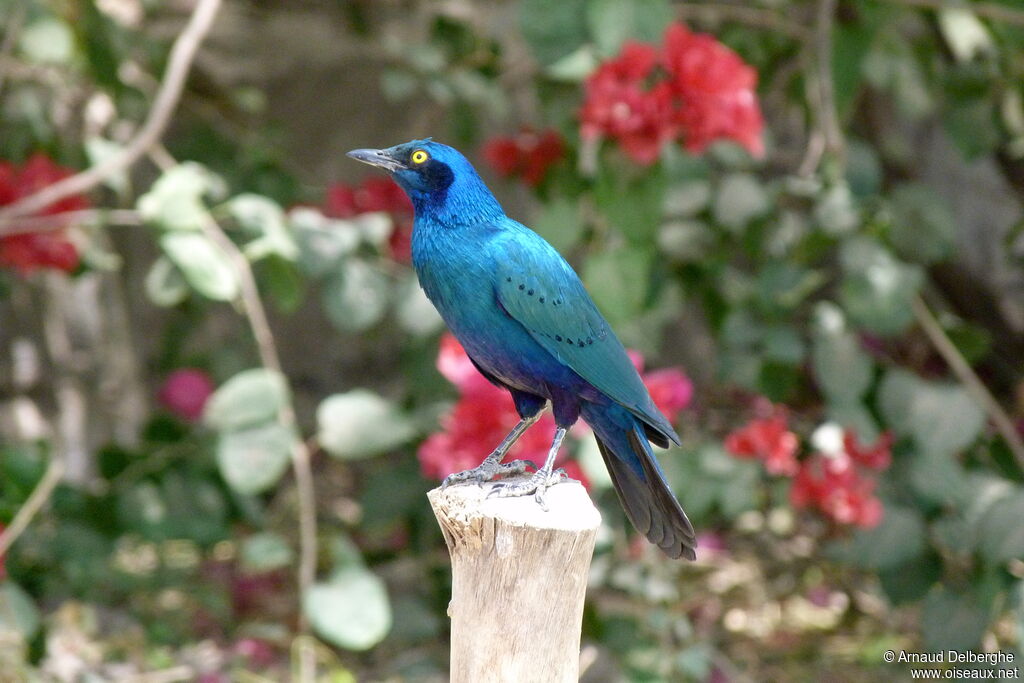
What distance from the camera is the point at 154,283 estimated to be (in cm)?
266

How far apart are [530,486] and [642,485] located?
28 cm

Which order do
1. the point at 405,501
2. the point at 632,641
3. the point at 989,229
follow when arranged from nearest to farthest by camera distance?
1. the point at 632,641
2. the point at 405,501
3. the point at 989,229

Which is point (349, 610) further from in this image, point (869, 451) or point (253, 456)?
point (869, 451)

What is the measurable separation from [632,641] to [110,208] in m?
2.36

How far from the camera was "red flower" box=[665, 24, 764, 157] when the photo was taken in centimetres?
270

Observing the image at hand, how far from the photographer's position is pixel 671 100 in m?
2.74

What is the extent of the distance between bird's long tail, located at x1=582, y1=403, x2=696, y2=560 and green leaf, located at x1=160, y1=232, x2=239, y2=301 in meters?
0.96

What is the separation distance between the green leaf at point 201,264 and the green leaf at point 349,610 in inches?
28.2

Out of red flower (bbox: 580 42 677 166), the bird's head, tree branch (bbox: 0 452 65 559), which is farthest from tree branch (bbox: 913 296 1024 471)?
Result: tree branch (bbox: 0 452 65 559)

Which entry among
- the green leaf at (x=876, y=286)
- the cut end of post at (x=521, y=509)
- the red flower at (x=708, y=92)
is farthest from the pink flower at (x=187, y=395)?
the green leaf at (x=876, y=286)

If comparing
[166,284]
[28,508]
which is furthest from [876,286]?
[28,508]

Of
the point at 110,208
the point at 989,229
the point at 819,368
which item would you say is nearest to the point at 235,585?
the point at 110,208

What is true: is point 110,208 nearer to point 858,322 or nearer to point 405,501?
point 405,501

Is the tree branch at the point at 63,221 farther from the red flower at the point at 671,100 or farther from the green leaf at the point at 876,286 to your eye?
the green leaf at the point at 876,286
